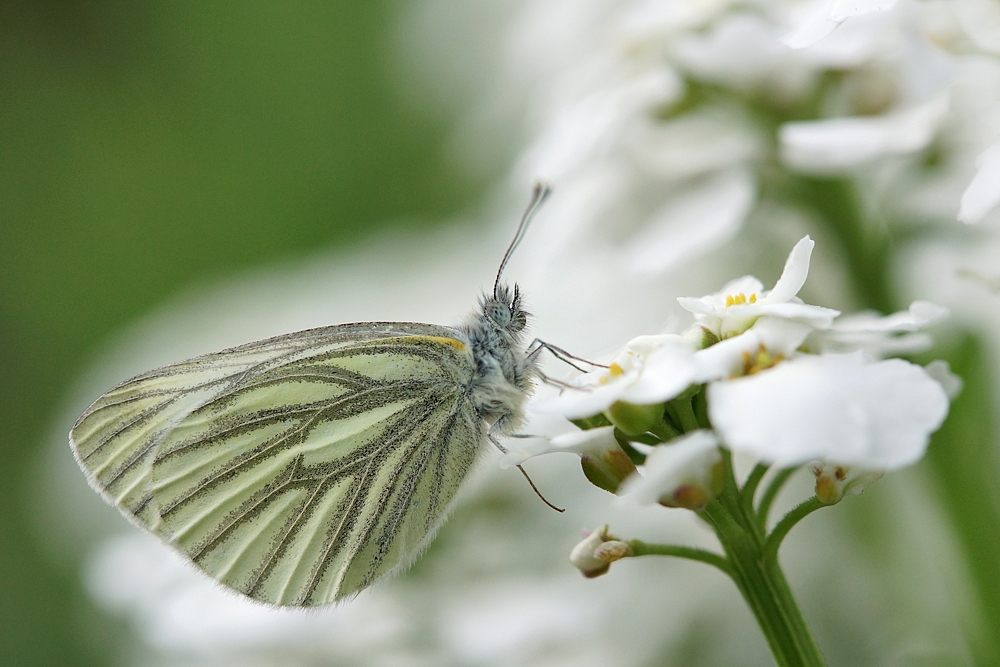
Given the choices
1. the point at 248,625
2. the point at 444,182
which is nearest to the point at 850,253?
the point at 248,625

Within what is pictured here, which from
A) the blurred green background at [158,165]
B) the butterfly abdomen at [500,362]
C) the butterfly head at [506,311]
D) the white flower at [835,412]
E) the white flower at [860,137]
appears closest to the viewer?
the white flower at [835,412]

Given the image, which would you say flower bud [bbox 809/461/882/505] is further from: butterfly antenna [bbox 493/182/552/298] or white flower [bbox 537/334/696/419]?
butterfly antenna [bbox 493/182/552/298]

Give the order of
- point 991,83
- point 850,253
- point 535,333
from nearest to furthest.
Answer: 1. point 991,83
2. point 850,253
3. point 535,333

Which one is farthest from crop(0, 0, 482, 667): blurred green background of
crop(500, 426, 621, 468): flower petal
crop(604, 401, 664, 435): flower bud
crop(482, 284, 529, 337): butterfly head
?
crop(604, 401, 664, 435): flower bud

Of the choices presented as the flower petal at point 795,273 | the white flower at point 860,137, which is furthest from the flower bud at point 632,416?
the white flower at point 860,137

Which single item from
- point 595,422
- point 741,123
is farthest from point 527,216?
point 595,422

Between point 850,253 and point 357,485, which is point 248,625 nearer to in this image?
point 357,485

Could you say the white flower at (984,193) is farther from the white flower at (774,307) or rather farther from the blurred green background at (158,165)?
the blurred green background at (158,165)
